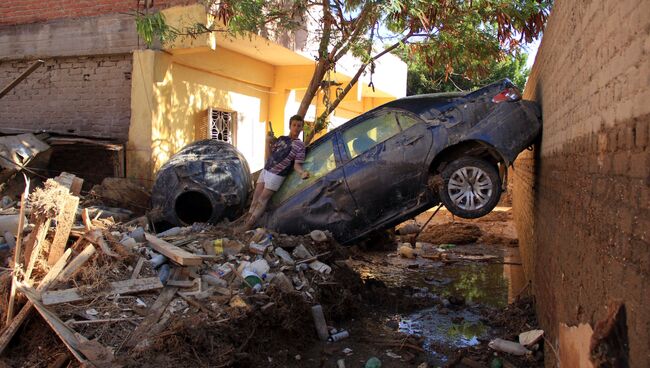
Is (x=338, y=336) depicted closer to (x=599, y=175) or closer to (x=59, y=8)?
(x=599, y=175)

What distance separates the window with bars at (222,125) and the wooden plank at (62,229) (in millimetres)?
6535

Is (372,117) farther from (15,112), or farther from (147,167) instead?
(15,112)

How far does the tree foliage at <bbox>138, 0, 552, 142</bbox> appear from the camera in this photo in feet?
29.8

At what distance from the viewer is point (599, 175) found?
8.79 ft

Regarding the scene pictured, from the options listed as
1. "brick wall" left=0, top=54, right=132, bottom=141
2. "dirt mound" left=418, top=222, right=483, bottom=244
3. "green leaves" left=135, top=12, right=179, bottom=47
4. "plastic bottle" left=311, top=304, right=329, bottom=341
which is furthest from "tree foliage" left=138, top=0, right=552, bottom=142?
"plastic bottle" left=311, top=304, right=329, bottom=341

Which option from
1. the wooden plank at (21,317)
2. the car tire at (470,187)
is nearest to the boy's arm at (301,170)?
the car tire at (470,187)

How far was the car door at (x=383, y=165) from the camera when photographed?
6676 millimetres

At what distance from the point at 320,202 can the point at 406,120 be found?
5.14 ft

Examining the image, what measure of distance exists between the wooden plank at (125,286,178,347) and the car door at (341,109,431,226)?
265 cm

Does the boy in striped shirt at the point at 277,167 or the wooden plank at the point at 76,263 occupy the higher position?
the boy in striped shirt at the point at 277,167

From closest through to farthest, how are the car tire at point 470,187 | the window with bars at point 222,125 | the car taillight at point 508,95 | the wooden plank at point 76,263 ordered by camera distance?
the wooden plank at point 76,263 < the car tire at point 470,187 < the car taillight at point 508,95 < the window with bars at point 222,125

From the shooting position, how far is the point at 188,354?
178 inches

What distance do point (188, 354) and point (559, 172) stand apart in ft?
11.2

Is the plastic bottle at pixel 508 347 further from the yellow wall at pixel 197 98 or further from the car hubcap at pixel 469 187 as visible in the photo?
the yellow wall at pixel 197 98
